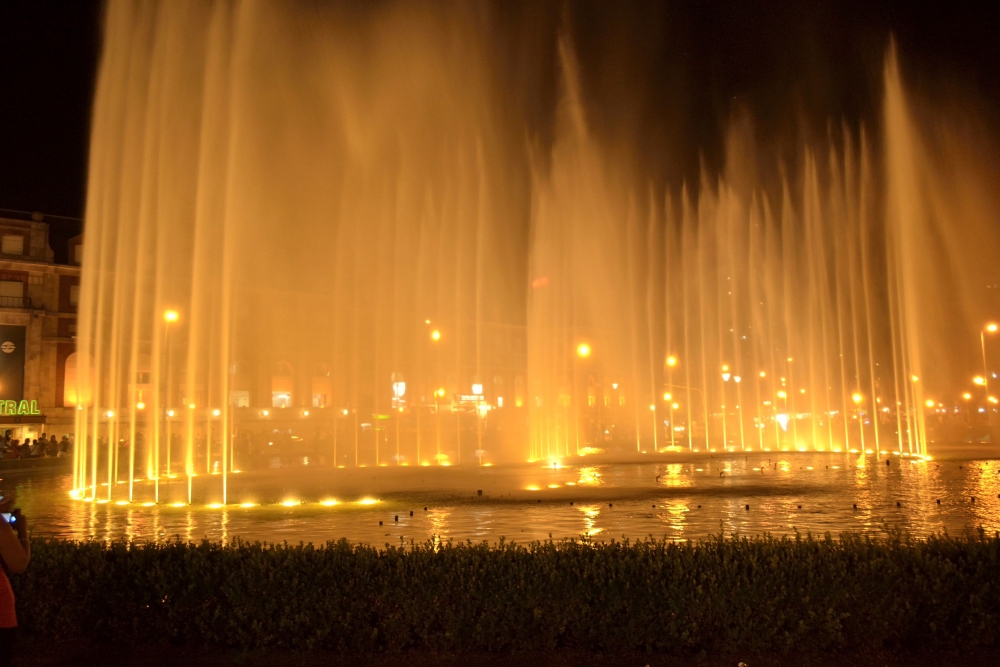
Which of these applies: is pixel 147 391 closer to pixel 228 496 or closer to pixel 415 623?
pixel 228 496

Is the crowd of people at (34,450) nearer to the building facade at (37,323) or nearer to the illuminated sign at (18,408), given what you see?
the illuminated sign at (18,408)

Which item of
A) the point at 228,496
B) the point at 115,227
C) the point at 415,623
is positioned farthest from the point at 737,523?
the point at 115,227

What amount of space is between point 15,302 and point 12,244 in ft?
13.4

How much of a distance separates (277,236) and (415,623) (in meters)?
56.4

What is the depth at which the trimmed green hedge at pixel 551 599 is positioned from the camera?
6684 millimetres

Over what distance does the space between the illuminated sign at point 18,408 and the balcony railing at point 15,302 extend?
34.3 ft

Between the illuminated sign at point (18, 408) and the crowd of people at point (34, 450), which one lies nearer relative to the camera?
the crowd of people at point (34, 450)

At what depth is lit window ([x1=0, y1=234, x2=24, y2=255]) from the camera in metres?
54.2

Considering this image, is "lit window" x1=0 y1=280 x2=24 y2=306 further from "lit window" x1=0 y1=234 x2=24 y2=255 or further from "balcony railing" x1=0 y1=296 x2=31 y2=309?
"lit window" x1=0 y1=234 x2=24 y2=255

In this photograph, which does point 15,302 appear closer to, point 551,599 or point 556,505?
point 556,505

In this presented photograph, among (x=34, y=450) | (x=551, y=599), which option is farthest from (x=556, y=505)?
(x=34, y=450)

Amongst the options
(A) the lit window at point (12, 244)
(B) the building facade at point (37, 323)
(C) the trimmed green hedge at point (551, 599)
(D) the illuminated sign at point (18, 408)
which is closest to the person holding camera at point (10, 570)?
(C) the trimmed green hedge at point (551, 599)

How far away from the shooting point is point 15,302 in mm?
53969

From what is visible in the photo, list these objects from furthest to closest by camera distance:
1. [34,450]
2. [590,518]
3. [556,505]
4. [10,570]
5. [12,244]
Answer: [12,244] → [34,450] → [556,505] → [590,518] → [10,570]
